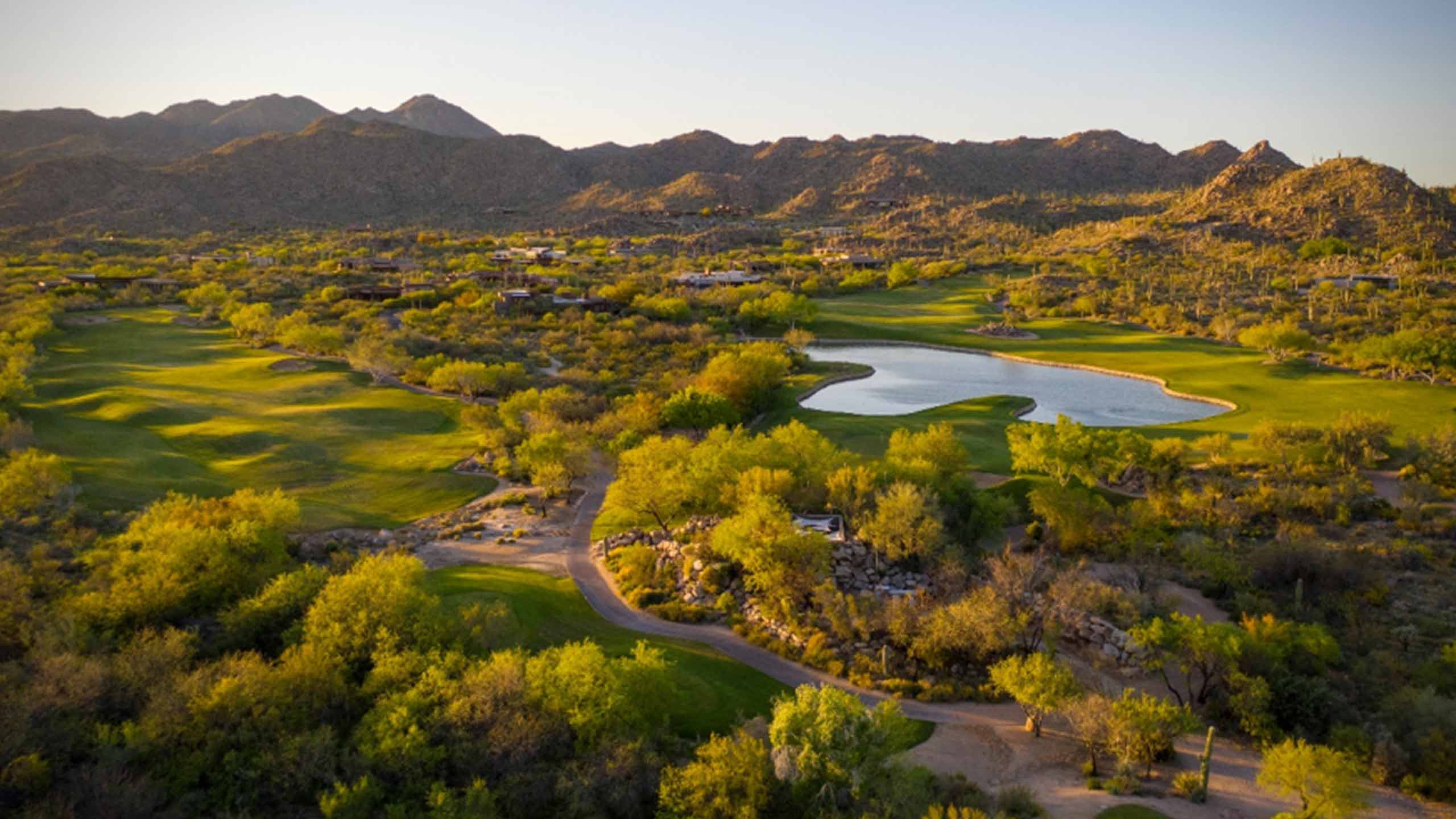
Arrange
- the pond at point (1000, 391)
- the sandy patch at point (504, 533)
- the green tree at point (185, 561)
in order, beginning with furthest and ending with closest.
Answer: the pond at point (1000, 391), the sandy patch at point (504, 533), the green tree at point (185, 561)

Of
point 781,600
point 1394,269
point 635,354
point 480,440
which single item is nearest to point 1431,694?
point 781,600

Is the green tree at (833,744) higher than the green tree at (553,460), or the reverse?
the green tree at (553,460)

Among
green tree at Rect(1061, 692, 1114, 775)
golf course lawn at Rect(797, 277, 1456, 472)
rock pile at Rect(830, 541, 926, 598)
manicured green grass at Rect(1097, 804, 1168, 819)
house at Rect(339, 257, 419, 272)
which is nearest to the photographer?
manicured green grass at Rect(1097, 804, 1168, 819)

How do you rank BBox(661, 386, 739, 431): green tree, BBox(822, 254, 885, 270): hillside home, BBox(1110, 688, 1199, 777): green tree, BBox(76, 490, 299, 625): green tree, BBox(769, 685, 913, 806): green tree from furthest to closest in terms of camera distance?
BBox(822, 254, 885, 270): hillside home
BBox(661, 386, 739, 431): green tree
BBox(76, 490, 299, 625): green tree
BBox(1110, 688, 1199, 777): green tree
BBox(769, 685, 913, 806): green tree

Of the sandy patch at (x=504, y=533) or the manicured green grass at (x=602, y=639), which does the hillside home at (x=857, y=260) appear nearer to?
the sandy patch at (x=504, y=533)

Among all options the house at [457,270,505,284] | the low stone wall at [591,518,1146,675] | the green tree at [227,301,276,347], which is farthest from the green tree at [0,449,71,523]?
the house at [457,270,505,284]

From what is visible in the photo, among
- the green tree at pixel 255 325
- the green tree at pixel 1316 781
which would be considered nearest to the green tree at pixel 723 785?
the green tree at pixel 1316 781

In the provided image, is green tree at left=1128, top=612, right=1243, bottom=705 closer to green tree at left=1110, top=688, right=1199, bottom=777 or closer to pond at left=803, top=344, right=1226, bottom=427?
green tree at left=1110, top=688, right=1199, bottom=777
